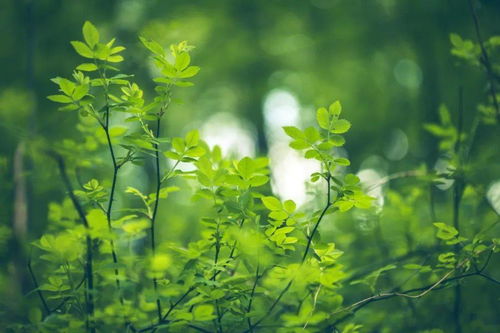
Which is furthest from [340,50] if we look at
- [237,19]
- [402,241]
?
[402,241]

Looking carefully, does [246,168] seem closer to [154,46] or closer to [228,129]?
[154,46]

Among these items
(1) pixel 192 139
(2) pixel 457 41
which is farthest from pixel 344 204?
(2) pixel 457 41

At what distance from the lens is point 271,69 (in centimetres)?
768

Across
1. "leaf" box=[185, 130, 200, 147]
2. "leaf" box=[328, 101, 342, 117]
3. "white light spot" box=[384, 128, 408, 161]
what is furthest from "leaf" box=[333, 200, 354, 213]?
"white light spot" box=[384, 128, 408, 161]

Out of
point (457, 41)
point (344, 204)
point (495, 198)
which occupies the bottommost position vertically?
point (495, 198)

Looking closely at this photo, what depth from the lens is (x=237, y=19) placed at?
21.5 ft

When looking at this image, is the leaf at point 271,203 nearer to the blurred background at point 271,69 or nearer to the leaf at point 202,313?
the leaf at point 202,313

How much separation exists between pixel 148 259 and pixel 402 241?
2.34 m

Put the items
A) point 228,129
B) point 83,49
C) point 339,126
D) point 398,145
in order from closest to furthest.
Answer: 1. point 83,49
2. point 339,126
3. point 398,145
4. point 228,129

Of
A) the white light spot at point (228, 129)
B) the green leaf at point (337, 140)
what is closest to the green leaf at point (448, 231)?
the green leaf at point (337, 140)

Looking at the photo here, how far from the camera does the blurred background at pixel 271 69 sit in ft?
12.8

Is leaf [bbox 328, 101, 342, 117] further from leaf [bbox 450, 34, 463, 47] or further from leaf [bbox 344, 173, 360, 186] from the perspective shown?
leaf [bbox 450, 34, 463, 47]

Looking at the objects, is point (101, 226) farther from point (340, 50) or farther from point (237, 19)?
point (340, 50)

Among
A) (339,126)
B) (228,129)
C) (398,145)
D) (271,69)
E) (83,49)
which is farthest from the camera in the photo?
(228,129)
